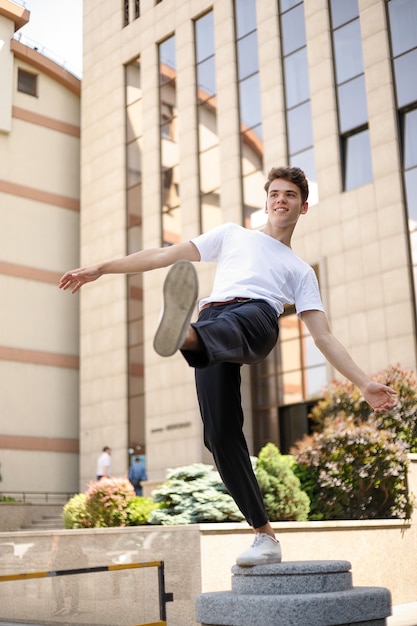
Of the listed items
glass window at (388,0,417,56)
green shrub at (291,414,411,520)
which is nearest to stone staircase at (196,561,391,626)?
green shrub at (291,414,411,520)

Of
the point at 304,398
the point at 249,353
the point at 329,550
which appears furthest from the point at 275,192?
the point at 304,398

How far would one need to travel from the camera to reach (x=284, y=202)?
475 cm

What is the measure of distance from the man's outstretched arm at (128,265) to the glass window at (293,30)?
63.3 feet

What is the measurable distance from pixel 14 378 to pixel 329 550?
1785 cm

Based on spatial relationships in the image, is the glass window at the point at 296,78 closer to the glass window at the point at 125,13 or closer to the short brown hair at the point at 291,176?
the glass window at the point at 125,13

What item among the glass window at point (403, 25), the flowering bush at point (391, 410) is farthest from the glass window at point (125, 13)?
the flowering bush at point (391, 410)

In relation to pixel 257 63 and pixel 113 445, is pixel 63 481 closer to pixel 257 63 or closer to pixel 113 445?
pixel 113 445

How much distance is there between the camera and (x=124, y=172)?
1073 inches

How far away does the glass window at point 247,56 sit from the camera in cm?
2352

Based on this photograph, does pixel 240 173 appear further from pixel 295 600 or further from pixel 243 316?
pixel 295 600

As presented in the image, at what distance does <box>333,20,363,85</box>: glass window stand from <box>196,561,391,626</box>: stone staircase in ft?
59.5

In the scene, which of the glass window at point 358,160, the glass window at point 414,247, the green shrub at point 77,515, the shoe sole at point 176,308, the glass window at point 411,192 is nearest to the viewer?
the shoe sole at point 176,308

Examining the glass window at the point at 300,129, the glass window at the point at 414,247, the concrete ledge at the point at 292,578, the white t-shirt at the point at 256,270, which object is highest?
the glass window at the point at 300,129

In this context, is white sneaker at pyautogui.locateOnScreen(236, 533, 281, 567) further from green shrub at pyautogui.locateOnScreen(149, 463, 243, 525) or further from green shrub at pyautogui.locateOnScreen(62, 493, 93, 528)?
green shrub at pyautogui.locateOnScreen(62, 493, 93, 528)
